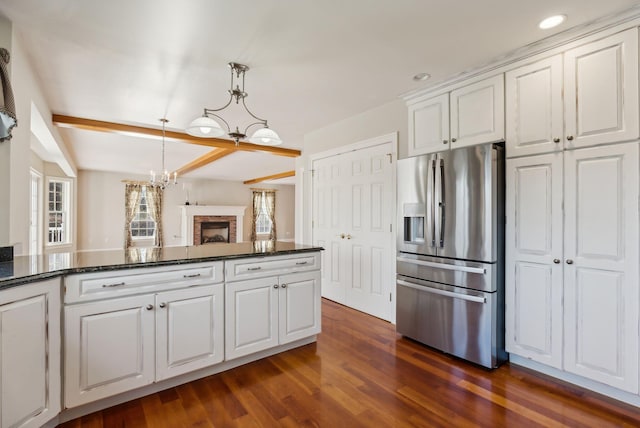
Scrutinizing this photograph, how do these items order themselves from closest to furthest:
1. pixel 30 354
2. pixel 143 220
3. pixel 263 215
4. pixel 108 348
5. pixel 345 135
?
pixel 30 354 < pixel 108 348 < pixel 345 135 < pixel 143 220 < pixel 263 215

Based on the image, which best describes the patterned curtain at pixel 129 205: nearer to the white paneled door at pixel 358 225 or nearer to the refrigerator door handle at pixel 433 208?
the white paneled door at pixel 358 225

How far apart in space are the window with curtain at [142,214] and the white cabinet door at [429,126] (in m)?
8.08

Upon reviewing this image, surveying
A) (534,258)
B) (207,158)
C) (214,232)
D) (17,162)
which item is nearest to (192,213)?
(214,232)

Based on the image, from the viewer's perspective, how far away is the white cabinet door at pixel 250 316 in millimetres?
2373

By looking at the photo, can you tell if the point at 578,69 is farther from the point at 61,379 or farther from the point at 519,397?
the point at 61,379

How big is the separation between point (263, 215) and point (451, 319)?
9.40m

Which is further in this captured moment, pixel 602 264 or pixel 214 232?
pixel 214 232

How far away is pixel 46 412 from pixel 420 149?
3.37 meters

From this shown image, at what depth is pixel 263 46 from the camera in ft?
7.70

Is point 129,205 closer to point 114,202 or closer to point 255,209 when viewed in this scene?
point 114,202

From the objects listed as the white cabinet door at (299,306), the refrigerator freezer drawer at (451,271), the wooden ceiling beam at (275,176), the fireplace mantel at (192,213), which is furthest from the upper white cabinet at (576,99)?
the fireplace mantel at (192,213)

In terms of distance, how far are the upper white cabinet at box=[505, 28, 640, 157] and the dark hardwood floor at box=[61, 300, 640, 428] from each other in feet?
5.64

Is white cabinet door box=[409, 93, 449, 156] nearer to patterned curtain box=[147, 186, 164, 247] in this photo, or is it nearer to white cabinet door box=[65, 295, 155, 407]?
white cabinet door box=[65, 295, 155, 407]

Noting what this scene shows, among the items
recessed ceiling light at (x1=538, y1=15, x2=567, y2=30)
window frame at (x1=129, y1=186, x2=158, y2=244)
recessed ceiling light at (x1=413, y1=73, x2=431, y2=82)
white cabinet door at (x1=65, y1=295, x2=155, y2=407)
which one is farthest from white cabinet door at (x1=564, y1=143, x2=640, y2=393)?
window frame at (x1=129, y1=186, x2=158, y2=244)
